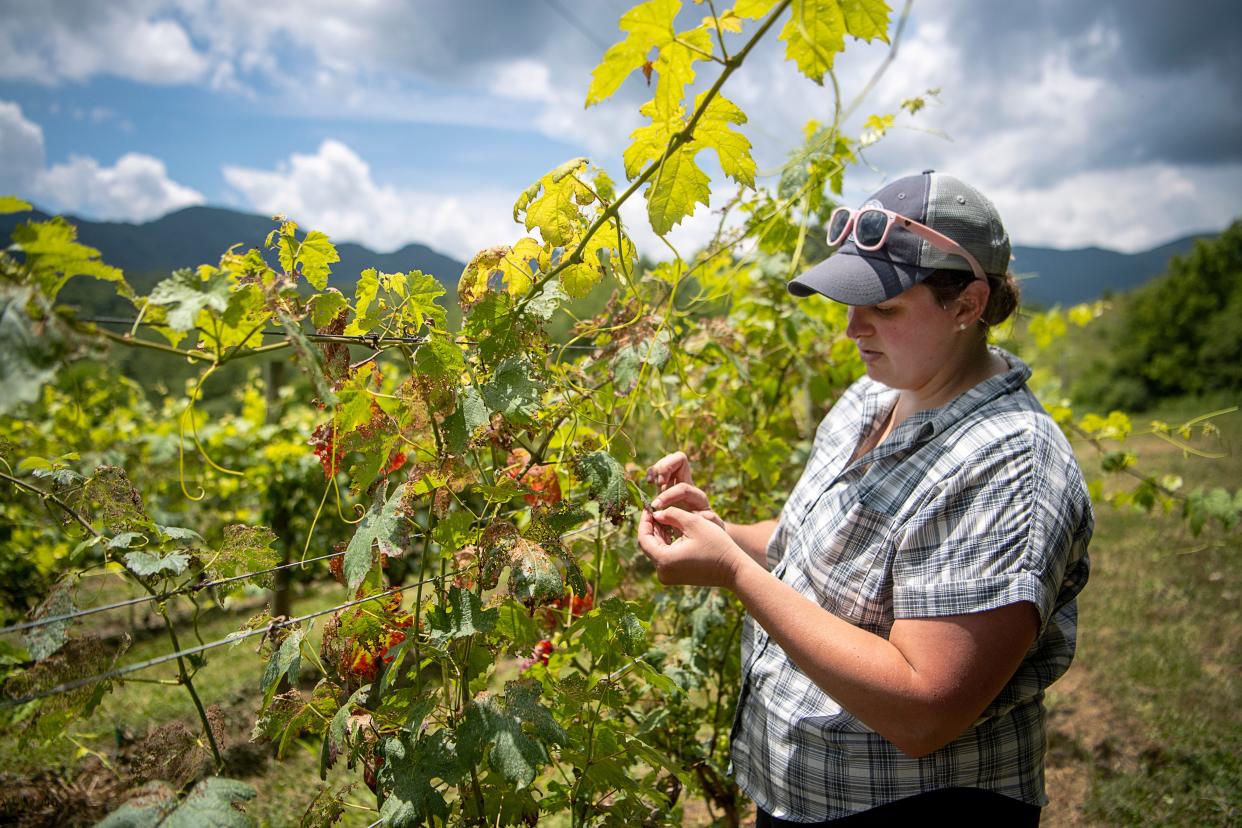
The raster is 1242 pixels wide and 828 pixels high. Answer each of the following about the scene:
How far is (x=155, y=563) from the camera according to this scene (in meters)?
1.19

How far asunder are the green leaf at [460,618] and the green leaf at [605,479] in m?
0.28

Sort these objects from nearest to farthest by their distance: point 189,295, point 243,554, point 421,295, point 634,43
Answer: point 189,295 < point 634,43 < point 421,295 < point 243,554

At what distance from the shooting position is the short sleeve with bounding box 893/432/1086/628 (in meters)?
1.13

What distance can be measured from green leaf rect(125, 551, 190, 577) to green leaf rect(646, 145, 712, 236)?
961mm

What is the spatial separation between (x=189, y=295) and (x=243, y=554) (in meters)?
0.57

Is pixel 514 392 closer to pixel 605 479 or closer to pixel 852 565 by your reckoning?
pixel 605 479

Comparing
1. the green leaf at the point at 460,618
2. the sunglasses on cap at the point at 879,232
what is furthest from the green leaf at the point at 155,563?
the sunglasses on cap at the point at 879,232

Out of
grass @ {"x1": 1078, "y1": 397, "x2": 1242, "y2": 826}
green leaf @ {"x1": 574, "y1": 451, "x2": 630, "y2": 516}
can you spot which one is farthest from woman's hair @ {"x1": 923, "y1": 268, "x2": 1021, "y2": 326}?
grass @ {"x1": 1078, "y1": 397, "x2": 1242, "y2": 826}

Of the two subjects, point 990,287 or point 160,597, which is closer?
point 160,597

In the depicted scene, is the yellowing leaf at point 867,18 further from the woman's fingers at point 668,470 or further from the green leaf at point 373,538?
the green leaf at point 373,538

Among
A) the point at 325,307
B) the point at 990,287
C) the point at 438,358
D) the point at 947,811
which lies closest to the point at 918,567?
the point at 947,811

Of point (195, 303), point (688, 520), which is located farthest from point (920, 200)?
point (195, 303)

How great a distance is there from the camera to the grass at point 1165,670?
2941 millimetres

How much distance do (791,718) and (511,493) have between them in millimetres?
689
